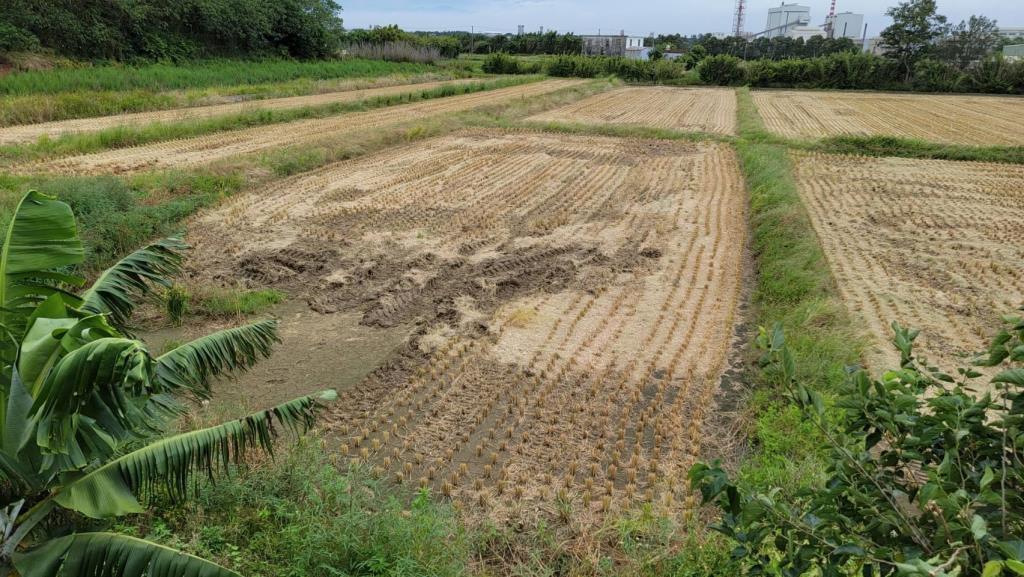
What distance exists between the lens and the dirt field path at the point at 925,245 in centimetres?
843

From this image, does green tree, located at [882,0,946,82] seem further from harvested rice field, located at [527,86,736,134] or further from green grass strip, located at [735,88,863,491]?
green grass strip, located at [735,88,863,491]

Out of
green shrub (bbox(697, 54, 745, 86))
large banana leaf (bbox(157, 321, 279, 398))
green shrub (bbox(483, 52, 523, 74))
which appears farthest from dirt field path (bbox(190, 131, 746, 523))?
green shrub (bbox(483, 52, 523, 74))

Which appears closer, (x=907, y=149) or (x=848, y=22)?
(x=907, y=149)

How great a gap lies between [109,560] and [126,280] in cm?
222

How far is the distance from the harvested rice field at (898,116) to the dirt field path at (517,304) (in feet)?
43.3

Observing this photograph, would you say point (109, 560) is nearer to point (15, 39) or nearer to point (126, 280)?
point (126, 280)

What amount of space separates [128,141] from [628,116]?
2040 centimetres

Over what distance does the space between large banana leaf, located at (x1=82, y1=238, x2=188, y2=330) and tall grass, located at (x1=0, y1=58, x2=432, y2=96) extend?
910 inches

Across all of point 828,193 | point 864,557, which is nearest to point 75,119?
point 828,193

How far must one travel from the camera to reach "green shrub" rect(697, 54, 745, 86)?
2010 inches

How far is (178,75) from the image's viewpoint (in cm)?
2956

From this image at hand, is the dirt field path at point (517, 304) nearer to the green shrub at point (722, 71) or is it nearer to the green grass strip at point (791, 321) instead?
the green grass strip at point (791, 321)

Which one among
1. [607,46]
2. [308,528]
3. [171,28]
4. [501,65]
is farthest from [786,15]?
[308,528]

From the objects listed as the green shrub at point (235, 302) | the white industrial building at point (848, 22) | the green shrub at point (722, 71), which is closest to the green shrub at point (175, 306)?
the green shrub at point (235, 302)
